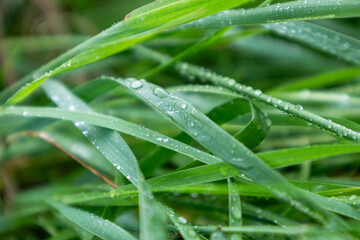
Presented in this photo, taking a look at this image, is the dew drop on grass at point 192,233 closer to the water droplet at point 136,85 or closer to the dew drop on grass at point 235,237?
the dew drop on grass at point 235,237

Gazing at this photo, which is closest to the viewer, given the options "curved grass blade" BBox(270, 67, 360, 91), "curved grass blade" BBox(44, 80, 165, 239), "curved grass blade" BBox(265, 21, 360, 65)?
"curved grass blade" BBox(44, 80, 165, 239)

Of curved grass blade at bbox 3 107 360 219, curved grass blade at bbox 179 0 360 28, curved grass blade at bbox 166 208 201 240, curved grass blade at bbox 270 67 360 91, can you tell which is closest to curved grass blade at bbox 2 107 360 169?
curved grass blade at bbox 3 107 360 219

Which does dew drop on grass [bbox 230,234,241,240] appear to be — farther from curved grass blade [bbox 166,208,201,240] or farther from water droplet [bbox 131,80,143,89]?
water droplet [bbox 131,80,143,89]

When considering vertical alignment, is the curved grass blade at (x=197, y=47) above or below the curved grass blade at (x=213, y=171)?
above

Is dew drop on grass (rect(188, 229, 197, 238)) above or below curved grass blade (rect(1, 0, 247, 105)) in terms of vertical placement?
below

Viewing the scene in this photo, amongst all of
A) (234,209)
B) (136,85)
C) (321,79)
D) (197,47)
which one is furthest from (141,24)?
(321,79)

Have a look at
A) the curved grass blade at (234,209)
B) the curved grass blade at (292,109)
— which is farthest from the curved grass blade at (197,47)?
the curved grass blade at (234,209)

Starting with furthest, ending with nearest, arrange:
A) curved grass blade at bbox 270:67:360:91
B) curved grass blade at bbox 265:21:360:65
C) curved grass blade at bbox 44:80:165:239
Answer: curved grass blade at bbox 270:67:360:91, curved grass blade at bbox 265:21:360:65, curved grass blade at bbox 44:80:165:239

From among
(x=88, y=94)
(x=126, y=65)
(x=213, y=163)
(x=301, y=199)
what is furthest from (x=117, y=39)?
(x=126, y=65)
